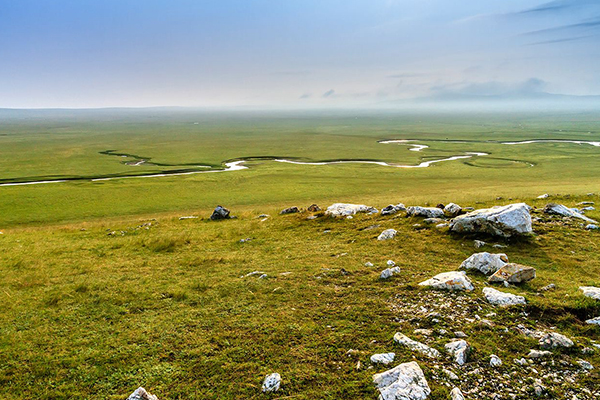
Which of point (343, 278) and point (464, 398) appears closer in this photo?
point (464, 398)

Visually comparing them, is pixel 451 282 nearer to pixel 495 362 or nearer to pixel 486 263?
pixel 486 263

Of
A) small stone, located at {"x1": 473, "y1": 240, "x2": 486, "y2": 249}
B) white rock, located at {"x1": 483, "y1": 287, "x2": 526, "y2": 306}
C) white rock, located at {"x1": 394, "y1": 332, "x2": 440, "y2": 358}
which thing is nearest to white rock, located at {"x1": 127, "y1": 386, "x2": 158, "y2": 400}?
white rock, located at {"x1": 394, "y1": 332, "x2": 440, "y2": 358}

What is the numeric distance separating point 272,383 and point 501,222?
13008 millimetres

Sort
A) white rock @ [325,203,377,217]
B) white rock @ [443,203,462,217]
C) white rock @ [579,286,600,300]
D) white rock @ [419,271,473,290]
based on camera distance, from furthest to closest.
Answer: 1. white rock @ [325,203,377,217]
2. white rock @ [443,203,462,217]
3. white rock @ [419,271,473,290]
4. white rock @ [579,286,600,300]

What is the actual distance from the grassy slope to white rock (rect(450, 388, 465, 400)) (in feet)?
0.62

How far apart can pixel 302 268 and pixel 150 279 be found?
663 cm

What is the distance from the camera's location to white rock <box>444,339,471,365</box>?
7371 mm

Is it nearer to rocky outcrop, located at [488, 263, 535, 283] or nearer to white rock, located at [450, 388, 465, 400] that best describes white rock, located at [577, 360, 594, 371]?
white rock, located at [450, 388, 465, 400]

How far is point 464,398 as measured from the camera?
21.2 feet

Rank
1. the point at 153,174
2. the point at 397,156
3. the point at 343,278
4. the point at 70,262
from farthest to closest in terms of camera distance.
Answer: the point at 397,156
the point at 153,174
the point at 70,262
the point at 343,278

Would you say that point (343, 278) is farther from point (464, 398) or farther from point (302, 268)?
point (464, 398)

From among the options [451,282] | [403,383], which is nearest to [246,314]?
[403,383]

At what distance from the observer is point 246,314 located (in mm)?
10398

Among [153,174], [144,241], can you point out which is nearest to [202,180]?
[153,174]
